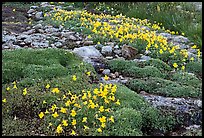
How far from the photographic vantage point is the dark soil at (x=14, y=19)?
1224 cm

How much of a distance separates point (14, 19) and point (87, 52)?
20.5 ft

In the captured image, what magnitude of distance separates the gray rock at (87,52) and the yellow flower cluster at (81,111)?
2596 millimetres

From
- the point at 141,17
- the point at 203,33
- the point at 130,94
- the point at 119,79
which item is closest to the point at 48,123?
the point at 130,94

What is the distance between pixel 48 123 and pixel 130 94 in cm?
176

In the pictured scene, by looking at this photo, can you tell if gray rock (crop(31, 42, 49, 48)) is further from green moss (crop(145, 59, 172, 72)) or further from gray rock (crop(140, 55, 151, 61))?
green moss (crop(145, 59, 172, 72))

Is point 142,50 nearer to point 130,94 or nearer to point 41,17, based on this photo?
point 130,94

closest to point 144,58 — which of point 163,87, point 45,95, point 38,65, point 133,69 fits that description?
point 133,69

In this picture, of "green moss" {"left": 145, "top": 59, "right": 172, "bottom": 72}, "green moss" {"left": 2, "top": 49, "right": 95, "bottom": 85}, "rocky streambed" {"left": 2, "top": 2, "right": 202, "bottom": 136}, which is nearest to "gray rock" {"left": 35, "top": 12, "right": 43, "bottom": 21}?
"rocky streambed" {"left": 2, "top": 2, "right": 202, "bottom": 136}

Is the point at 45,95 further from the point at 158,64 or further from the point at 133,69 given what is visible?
the point at 158,64

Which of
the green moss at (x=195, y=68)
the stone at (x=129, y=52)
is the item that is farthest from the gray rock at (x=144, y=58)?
the green moss at (x=195, y=68)

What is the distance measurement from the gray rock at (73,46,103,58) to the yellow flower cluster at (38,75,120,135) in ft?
8.52

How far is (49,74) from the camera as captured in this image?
24.4ft

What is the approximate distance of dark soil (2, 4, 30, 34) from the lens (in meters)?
12.2

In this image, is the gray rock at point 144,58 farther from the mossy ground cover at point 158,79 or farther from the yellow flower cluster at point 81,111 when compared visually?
the yellow flower cluster at point 81,111
